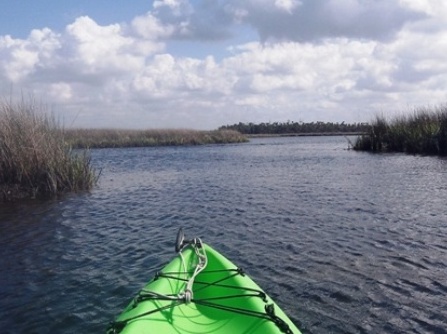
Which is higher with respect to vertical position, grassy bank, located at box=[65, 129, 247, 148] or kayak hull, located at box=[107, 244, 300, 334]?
grassy bank, located at box=[65, 129, 247, 148]

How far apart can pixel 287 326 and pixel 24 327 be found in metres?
3.72

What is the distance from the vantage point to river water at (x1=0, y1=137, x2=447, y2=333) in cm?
634

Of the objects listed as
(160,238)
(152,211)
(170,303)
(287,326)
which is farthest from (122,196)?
(287,326)

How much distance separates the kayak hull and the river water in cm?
120

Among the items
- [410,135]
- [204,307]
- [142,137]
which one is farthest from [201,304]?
[142,137]

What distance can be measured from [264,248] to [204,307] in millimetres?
4209

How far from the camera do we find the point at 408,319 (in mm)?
5977

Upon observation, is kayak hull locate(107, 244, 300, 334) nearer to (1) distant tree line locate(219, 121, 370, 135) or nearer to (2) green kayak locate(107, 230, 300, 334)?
(2) green kayak locate(107, 230, 300, 334)

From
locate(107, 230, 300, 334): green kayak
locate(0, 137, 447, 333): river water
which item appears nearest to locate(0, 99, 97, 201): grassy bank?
locate(0, 137, 447, 333): river water

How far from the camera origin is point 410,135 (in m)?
31.8

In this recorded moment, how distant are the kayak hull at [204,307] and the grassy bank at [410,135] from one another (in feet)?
87.1

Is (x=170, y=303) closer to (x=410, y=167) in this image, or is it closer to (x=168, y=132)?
(x=410, y=167)

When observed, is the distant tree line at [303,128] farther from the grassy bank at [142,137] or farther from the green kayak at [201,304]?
the green kayak at [201,304]

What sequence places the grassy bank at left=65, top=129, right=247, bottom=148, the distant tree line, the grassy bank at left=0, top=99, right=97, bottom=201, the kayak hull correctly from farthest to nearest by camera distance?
the distant tree line < the grassy bank at left=65, top=129, right=247, bottom=148 < the grassy bank at left=0, top=99, right=97, bottom=201 < the kayak hull
